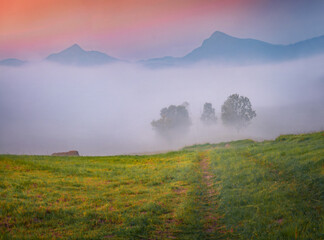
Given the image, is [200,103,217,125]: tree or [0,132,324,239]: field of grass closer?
[0,132,324,239]: field of grass

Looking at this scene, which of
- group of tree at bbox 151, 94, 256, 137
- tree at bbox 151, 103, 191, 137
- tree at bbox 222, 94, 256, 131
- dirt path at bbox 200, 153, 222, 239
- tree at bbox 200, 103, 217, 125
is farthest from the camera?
tree at bbox 200, 103, 217, 125

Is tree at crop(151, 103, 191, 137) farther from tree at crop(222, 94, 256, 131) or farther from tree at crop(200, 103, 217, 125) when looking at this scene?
tree at crop(222, 94, 256, 131)

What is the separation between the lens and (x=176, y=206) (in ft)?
43.1

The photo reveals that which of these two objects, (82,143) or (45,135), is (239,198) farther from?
(45,135)

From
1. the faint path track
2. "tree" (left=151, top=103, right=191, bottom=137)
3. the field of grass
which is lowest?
the faint path track

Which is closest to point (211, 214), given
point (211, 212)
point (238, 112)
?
point (211, 212)

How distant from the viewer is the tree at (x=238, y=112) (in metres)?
96.6

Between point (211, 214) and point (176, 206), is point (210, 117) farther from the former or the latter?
point (211, 214)

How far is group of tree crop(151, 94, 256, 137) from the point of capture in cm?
9700

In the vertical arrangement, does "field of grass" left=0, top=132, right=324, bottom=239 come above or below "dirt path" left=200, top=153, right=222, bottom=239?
above

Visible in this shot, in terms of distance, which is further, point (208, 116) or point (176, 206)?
point (208, 116)

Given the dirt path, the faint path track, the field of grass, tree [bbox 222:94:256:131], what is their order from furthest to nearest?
tree [bbox 222:94:256:131]
the dirt path
the faint path track
the field of grass

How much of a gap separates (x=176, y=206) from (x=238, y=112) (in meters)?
90.5

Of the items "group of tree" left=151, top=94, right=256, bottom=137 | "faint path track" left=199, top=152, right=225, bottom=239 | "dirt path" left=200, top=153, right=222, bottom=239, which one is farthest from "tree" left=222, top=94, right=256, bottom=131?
"faint path track" left=199, top=152, right=225, bottom=239
